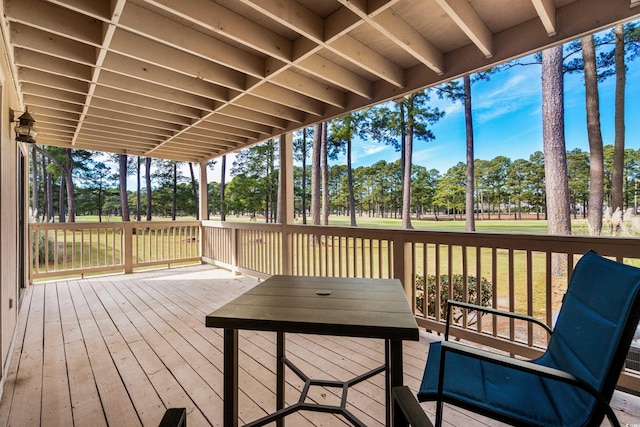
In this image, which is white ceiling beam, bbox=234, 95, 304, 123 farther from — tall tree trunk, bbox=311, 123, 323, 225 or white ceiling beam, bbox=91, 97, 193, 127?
tall tree trunk, bbox=311, 123, 323, 225

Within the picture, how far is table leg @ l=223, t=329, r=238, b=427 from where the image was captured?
1.25 metres

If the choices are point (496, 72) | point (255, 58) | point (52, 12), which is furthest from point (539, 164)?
point (52, 12)

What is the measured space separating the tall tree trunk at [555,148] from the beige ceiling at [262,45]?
5690 mm

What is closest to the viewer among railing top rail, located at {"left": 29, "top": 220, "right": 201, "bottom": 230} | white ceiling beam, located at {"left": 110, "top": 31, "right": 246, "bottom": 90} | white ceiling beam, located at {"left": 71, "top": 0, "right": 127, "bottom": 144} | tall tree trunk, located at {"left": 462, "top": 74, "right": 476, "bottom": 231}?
white ceiling beam, located at {"left": 71, "top": 0, "right": 127, "bottom": 144}

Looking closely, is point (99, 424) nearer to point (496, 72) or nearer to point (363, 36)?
point (363, 36)

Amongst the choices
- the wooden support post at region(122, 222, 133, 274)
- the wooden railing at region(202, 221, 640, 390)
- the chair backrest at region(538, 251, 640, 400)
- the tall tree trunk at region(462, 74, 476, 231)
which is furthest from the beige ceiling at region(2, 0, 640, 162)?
the tall tree trunk at region(462, 74, 476, 231)

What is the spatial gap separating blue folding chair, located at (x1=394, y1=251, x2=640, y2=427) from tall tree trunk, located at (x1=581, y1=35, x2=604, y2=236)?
7300 millimetres

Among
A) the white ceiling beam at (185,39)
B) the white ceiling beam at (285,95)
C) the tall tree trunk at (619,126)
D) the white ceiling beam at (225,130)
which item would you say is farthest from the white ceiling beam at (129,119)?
the tall tree trunk at (619,126)

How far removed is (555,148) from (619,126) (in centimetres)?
156

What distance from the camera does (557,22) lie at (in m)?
2.11

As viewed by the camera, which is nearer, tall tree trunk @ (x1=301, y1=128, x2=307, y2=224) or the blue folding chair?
the blue folding chair

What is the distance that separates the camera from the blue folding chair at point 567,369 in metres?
1.00

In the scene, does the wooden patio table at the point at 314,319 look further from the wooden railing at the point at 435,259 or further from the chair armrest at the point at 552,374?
the wooden railing at the point at 435,259

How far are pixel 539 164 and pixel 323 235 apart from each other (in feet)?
38.1
